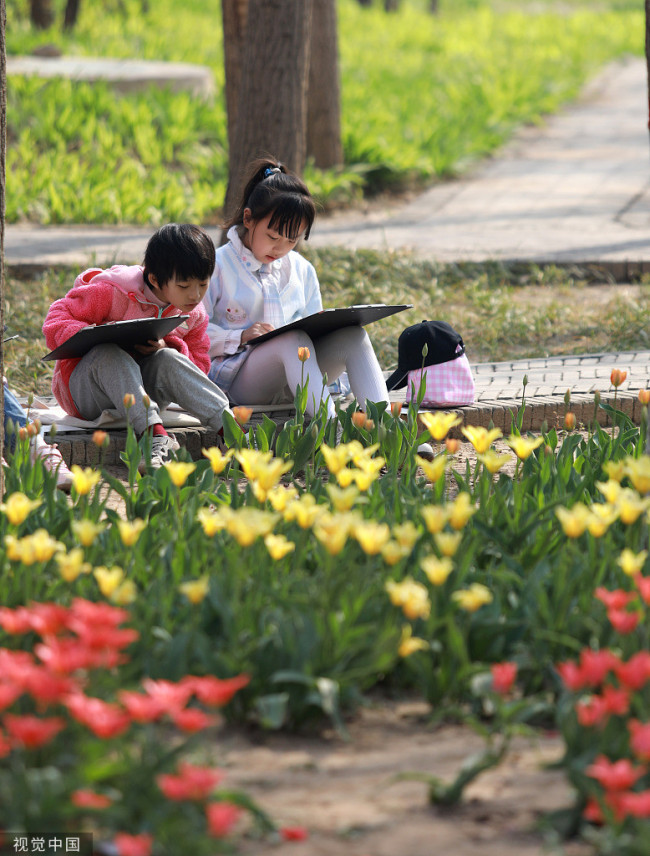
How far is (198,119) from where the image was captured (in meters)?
11.2

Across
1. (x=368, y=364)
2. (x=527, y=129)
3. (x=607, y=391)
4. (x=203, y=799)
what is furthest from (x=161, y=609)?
(x=527, y=129)

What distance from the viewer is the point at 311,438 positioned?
339cm

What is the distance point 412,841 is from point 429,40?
21481mm

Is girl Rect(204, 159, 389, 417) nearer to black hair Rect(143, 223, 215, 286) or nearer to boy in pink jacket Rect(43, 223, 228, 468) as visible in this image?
boy in pink jacket Rect(43, 223, 228, 468)

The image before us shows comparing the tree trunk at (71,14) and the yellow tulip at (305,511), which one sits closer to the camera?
the yellow tulip at (305,511)

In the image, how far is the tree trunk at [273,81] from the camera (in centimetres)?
687

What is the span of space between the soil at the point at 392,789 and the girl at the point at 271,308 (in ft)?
5.92

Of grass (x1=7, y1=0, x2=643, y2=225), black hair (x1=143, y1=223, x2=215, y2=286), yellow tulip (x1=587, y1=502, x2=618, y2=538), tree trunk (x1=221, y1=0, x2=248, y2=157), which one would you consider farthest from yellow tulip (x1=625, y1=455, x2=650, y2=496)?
grass (x1=7, y1=0, x2=643, y2=225)

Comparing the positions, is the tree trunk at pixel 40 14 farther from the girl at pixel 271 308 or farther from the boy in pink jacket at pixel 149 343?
the boy in pink jacket at pixel 149 343

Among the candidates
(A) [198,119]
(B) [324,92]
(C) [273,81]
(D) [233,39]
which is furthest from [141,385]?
(A) [198,119]

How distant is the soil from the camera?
172cm

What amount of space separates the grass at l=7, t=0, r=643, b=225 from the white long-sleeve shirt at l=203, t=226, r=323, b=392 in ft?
13.7

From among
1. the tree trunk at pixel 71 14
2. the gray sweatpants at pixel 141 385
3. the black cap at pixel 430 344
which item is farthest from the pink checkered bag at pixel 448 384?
the tree trunk at pixel 71 14

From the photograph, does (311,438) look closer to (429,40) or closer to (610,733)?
(610,733)
